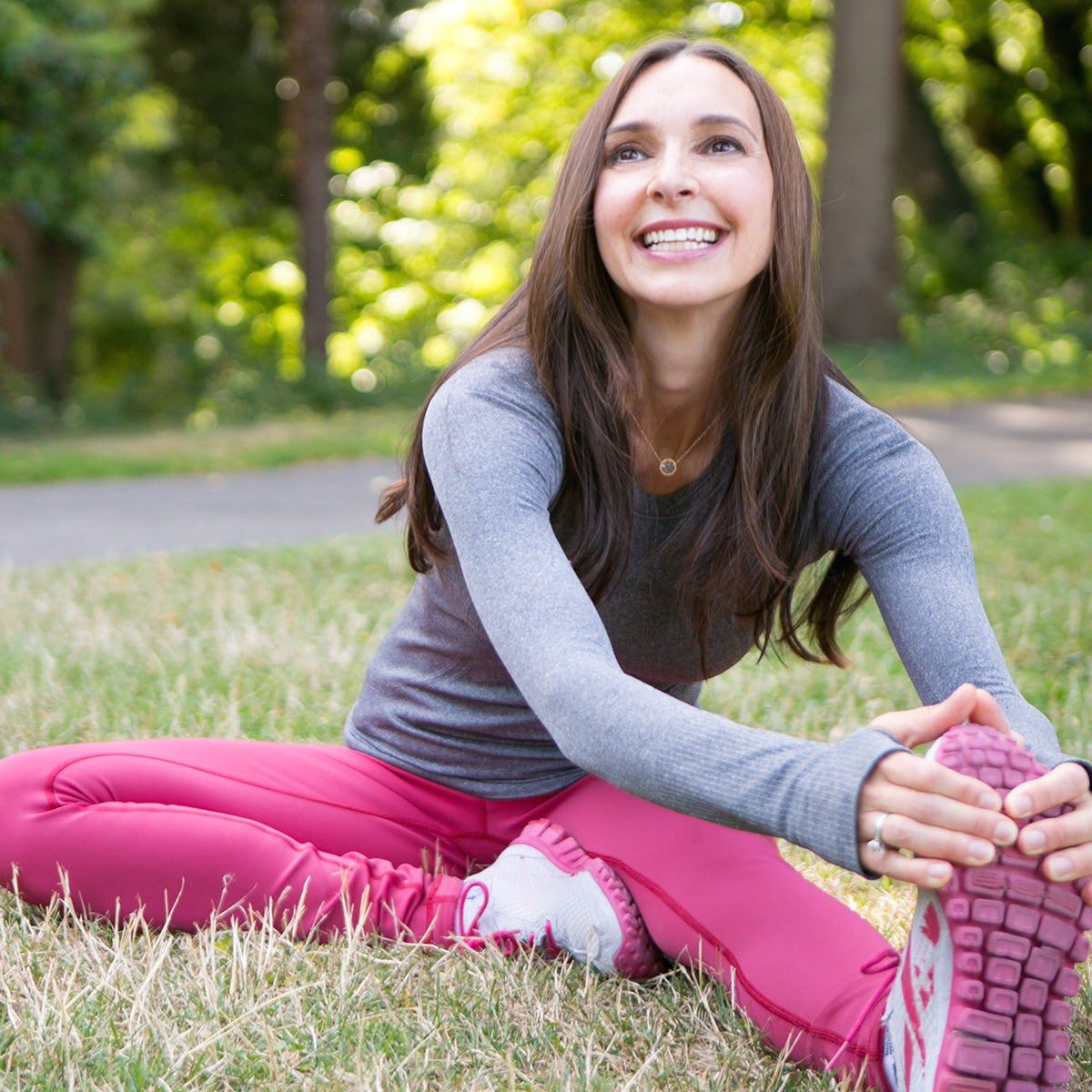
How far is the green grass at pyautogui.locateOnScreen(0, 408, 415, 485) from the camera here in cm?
946

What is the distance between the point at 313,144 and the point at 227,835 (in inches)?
482

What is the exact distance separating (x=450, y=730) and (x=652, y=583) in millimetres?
436

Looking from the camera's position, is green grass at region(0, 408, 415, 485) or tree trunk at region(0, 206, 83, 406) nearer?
green grass at region(0, 408, 415, 485)

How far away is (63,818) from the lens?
2.28m

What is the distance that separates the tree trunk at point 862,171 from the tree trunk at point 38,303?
7741 millimetres

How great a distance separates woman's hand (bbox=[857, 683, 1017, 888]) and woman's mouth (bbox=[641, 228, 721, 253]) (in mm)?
927

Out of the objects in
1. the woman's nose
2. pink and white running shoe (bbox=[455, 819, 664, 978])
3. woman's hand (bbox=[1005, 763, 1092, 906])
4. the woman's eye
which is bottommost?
pink and white running shoe (bbox=[455, 819, 664, 978])

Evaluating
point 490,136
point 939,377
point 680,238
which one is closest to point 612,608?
point 680,238

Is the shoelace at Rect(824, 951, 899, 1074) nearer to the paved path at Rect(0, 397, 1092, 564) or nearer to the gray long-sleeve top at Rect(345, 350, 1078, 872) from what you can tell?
the gray long-sleeve top at Rect(345, 350, 1078, 872)

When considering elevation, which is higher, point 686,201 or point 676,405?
point 686,201

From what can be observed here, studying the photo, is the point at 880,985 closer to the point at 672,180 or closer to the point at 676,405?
the point at 676,405

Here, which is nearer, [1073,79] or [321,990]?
[321,990]

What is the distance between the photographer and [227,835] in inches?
88.8

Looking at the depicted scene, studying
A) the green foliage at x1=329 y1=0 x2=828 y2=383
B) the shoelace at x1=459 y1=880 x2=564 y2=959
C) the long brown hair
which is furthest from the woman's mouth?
the green foliage at x1=329 y1=0 x2=828 y2=383
